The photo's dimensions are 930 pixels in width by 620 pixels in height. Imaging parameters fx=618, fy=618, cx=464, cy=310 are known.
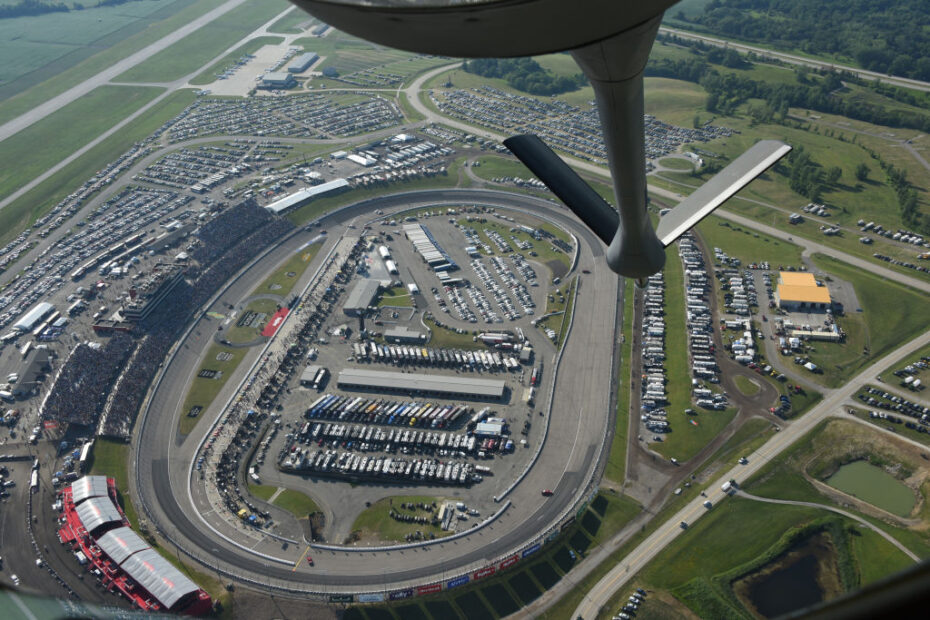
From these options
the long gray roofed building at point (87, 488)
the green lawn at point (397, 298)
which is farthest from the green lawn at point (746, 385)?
the long gray roofed building at point (87, 488)

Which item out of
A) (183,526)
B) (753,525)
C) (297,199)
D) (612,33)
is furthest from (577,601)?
(297,199)

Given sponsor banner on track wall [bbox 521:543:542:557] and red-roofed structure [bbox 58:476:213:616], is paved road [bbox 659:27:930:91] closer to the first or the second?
sponsor banner on track wall [bbox 521:543:542:557]

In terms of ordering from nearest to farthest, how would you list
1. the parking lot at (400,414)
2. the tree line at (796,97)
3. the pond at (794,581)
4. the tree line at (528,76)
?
the pond at (794,581)
the parking lot at (400,414)
the tree line at (796,97)
the tree line at (528,76)

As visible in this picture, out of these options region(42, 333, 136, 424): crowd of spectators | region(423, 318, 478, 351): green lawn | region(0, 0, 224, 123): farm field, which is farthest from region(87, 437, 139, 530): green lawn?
region(0, 0, 224, 123): farm field

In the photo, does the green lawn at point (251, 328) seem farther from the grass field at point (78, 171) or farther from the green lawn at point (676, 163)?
the green lawn at point (676, 163)

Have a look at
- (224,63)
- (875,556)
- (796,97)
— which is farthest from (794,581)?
(224,63)

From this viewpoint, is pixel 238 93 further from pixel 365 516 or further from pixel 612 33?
pixel 612 33
